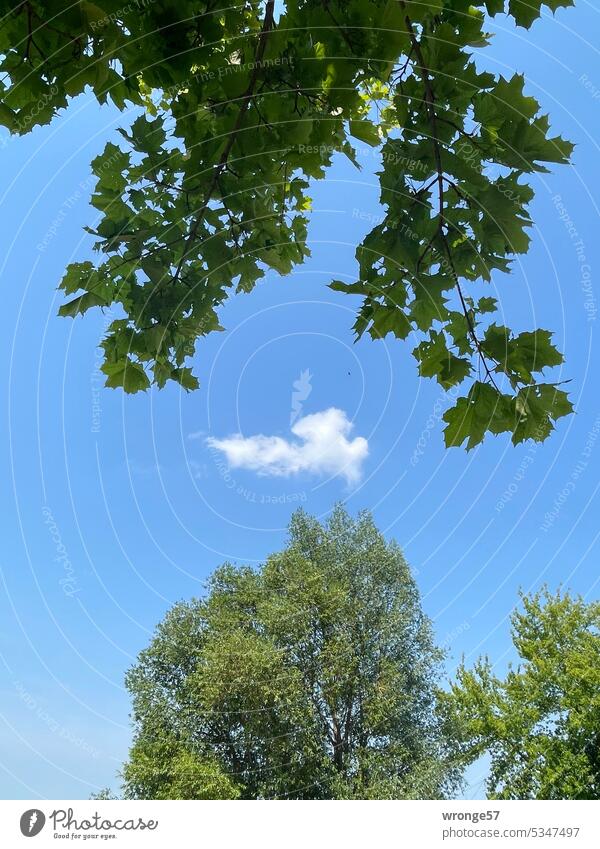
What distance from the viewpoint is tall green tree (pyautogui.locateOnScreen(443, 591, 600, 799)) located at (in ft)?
59.2

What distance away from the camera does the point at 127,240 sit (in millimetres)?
2393

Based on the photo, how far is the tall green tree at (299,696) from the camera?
65.5ft

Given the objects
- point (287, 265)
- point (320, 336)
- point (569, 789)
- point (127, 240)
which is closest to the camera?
point (127, 240)

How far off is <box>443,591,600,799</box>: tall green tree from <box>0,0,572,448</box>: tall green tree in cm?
1957

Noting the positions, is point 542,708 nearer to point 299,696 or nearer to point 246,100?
point 299,696

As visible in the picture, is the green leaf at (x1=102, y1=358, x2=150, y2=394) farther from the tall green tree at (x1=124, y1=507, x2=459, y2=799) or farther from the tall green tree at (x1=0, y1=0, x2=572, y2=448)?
the tall green tree at (x1=124, y1=507, x2=459, y2=799)

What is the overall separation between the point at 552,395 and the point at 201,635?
79.8ft

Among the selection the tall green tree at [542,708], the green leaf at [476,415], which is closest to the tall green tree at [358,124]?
the green leaf at [476,415]

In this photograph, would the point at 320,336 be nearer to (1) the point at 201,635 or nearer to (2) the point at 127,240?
(2) the point at 127,240

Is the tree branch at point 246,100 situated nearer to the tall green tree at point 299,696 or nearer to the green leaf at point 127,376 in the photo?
the green leaf at point 127,376

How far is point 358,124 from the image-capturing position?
1942mm
